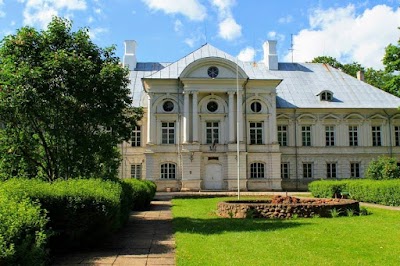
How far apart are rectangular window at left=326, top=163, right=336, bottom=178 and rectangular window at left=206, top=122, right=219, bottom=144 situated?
11.1 meters

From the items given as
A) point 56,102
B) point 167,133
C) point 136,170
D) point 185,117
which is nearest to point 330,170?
point 185,117

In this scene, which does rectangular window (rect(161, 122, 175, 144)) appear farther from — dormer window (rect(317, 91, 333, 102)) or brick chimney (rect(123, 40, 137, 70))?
dormer window (rect(317, 91, 333, 102))

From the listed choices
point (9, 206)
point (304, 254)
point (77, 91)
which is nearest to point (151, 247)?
point (304, 254)

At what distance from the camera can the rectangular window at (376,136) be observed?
1602 inches

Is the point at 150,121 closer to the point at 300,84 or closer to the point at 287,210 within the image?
the point at 300,84

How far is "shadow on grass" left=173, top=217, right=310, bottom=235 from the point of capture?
13.0 meters

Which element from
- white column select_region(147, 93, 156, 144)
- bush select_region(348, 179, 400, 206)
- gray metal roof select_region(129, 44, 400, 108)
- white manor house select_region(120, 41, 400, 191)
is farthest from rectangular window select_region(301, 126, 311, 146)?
white column select_region(147, 93, 156, 144)

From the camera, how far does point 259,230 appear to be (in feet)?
42.5

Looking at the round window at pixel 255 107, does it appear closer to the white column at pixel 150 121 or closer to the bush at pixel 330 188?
the white column at pixel 150 121

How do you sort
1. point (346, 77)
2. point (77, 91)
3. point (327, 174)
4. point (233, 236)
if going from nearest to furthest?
point (233, 236) → point (77, 91) → point (327, 174) → point (346, 77)

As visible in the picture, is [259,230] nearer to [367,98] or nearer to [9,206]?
[9,206]

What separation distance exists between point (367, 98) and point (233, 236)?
112 feet

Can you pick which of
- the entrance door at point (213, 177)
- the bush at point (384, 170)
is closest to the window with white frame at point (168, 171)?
the entrance door at point (213, 177)

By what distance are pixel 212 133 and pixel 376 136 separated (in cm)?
1603
